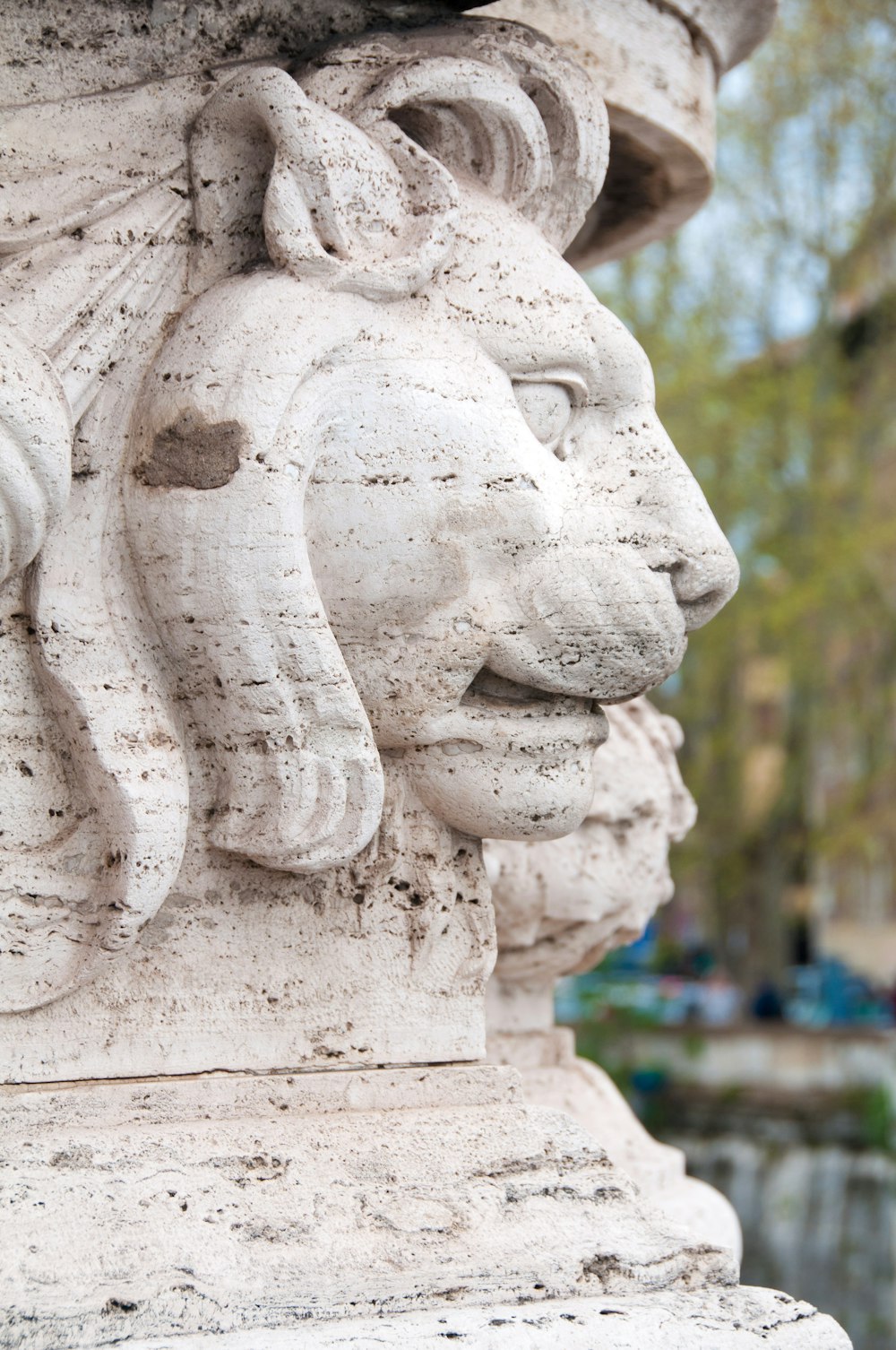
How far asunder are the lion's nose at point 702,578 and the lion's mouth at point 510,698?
16 cm

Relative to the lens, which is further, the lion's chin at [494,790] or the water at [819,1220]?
the water at [819,1220]

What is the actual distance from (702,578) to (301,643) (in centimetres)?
46

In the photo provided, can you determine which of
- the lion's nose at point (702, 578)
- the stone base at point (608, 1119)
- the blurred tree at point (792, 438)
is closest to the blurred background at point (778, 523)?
the blurred tree at point (792, 438)

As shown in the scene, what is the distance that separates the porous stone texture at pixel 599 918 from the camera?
229 cm

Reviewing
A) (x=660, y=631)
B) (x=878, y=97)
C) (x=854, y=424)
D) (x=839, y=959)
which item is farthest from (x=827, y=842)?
(x=660, y=631)

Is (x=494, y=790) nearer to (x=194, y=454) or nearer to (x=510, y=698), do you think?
(x=510, y=698)

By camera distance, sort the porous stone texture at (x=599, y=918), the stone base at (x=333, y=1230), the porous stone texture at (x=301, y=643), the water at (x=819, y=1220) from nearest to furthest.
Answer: the stone base at (x=333, y=1230)
the porous stone texture at (x=301, y=643)
the porous stone texture at (x=599, y=918)
the water at (x=819, y=1220)

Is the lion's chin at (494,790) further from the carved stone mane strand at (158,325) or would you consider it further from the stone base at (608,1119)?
the stone base at (608,1119)

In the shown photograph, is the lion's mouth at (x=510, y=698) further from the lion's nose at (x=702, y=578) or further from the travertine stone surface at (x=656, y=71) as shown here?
the travertine stone surface at (x=656, y=71)

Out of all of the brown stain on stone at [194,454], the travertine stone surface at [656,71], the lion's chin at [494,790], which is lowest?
the lion's chin at [494,790]

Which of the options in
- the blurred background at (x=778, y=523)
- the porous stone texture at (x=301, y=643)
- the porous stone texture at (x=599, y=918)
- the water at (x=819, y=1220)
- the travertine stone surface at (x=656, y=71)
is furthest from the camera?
the blurred background at (x=778, y=523)

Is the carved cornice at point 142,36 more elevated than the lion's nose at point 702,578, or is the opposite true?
the carved cornice at point 142,36

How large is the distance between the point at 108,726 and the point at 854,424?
1085 cm

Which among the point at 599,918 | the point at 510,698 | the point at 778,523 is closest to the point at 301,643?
the point at 510,698
